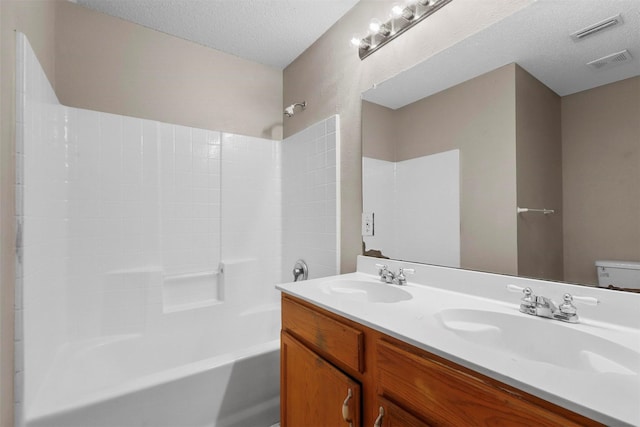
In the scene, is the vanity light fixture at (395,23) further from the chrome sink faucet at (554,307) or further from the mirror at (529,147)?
the chrome sink faucet at (554,307)

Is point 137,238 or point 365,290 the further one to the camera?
point 137,238

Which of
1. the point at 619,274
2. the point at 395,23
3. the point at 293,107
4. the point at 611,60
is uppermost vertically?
the point at 395,23

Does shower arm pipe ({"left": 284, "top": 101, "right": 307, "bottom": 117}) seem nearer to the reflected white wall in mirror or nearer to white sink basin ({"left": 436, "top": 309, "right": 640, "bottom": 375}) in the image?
the reflected white wall in mirror

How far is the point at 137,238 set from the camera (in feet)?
5.96

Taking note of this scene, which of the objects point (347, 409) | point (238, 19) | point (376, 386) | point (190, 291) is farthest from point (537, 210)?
point (190, 291)

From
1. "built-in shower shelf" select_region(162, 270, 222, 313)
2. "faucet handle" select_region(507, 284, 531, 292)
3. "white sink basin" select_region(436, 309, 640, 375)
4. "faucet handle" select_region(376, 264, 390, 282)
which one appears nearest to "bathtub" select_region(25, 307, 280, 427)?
"built-in shower shelf" select_region(162, 270, 222, 313)

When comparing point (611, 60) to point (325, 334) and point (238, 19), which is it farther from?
point (238, 19)

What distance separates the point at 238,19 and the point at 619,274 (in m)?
2.10

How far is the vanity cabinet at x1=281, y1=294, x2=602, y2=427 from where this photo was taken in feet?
1.77

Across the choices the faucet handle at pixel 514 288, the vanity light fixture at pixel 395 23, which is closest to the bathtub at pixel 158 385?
the faucet handle at pixel 514 288

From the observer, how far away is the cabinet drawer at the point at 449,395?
1.65 feet

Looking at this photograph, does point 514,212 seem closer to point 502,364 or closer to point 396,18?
point 502,364

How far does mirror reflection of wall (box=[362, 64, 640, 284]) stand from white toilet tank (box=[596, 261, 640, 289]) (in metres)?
0.02

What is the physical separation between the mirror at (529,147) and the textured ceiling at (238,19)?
75 centimetres
